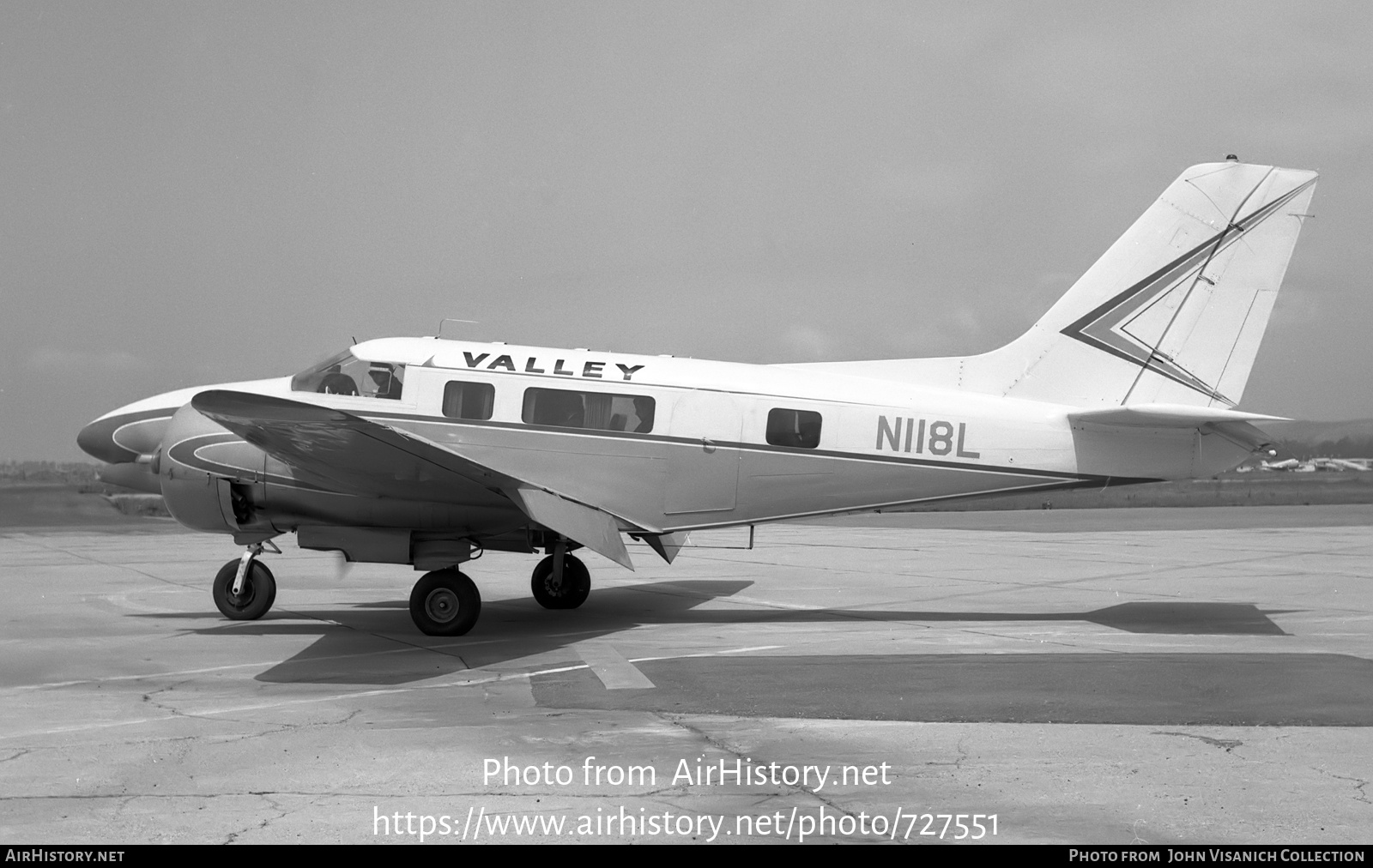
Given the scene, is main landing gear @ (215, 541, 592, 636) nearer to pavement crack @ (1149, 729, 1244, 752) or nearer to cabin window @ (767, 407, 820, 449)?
cabin window @ (767, 407, 820, 449)

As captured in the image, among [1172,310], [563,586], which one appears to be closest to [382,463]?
[563,586]

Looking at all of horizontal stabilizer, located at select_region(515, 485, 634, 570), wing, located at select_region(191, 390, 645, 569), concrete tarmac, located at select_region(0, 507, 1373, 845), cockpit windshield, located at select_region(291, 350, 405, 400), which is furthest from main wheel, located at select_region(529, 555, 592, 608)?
cockpit windshield, located at select_region(291, 350, 405, 400)

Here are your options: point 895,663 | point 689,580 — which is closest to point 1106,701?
point 895,663

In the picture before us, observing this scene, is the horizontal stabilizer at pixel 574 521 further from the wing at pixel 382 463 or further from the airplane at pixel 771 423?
the airplane at pixel 771 423

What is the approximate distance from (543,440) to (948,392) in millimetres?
4904

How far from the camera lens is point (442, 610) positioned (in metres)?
12.4

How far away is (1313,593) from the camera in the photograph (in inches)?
616

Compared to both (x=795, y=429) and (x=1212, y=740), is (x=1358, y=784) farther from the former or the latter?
(x=795, y=429)

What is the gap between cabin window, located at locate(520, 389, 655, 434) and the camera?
13305mm

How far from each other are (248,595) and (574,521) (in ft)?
15.9

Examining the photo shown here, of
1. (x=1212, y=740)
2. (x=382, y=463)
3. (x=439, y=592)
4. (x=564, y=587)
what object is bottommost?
(x=564, y=587)

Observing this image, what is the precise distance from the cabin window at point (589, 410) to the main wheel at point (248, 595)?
13.1ft

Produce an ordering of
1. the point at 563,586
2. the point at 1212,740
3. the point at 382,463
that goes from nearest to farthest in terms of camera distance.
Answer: the point at 1212,740, the point at 382,463, the point at 563,586

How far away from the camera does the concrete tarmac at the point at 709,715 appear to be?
5621mm
